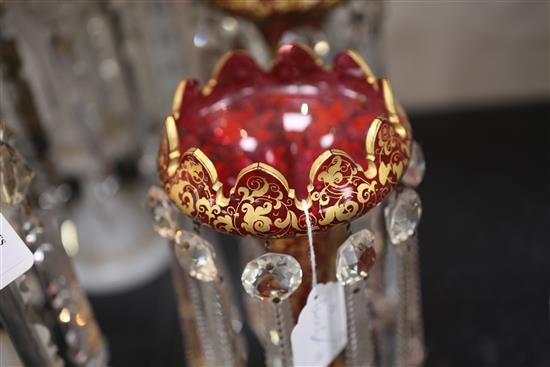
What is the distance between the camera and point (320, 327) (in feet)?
2.05

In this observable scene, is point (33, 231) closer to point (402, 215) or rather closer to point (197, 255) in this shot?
point (197, 255)

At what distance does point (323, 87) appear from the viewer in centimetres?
71

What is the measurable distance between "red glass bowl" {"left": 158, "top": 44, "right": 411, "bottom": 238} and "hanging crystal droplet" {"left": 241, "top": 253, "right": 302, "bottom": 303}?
2cm

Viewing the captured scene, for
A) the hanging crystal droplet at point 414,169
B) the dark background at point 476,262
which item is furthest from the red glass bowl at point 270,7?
the dark background at point 476,262

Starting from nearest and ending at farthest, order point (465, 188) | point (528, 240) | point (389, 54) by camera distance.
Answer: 1. point (528, 240)
2. point (465, 188)
3. point (389, 54)

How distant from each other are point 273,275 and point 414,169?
0.17 m

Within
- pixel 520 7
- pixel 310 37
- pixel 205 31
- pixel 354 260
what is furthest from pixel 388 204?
pixel 520 7

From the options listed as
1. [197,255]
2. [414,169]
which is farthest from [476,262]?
[197,255]

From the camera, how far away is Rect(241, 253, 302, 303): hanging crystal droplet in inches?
22.4

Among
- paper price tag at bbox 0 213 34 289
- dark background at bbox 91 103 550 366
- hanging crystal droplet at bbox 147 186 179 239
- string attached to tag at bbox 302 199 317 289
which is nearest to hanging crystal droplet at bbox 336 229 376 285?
string attached to tag at bbox 302 199 317 289

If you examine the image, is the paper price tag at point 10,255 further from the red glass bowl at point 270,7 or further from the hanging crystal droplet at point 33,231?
the red glass bowl at point 270,7

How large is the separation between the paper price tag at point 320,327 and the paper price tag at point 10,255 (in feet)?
0.78

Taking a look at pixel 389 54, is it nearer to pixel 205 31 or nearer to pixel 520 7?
pixel 520 7

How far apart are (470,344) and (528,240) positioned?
0.65ft
